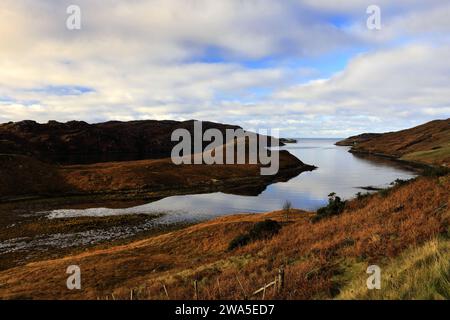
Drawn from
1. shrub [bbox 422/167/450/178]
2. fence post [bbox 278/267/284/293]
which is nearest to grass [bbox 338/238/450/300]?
fence post [bbox 278/267/284/293]

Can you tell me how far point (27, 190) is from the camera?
68.7 meters

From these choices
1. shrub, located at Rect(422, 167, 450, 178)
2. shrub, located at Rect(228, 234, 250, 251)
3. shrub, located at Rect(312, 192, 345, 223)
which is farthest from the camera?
shrub, located at Rect(312, 192, 345, 223)

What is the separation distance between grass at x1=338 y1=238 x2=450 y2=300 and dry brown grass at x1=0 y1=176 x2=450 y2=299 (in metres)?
1.77

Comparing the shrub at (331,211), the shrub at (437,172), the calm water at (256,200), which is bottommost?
the calm water at (256,200)

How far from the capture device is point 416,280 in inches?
354

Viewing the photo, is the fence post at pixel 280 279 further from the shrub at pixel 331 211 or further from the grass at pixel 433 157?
the grass at pixel 433 157

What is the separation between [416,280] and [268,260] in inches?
367

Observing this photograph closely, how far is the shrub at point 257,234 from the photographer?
89.1 ft

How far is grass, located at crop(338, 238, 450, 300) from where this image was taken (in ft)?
27.4

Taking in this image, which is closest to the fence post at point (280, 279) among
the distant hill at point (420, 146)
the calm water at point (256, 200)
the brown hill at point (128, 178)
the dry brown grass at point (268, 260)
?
the dry brown grass at point (268, 260)

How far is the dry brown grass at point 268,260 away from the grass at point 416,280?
1.77m

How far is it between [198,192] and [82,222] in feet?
99.1

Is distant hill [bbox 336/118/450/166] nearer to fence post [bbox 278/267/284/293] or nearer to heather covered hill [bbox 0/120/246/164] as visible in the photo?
heather covered hill [bbox 0/120/246/164]

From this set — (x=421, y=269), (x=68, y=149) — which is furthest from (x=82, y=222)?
(x=68, y=149)
